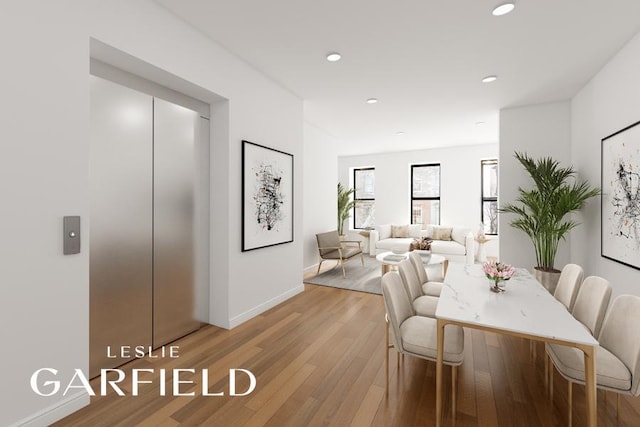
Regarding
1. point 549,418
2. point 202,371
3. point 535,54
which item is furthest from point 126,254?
point 535,54

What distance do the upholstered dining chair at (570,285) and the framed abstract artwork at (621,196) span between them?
2.07 ft

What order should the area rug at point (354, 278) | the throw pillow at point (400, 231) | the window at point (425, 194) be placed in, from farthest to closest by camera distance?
the window at point (425, 194) → the throw pillow at point (400, 231) → the area rug at point (354, 278)

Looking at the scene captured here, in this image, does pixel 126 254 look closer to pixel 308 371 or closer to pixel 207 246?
pixel 207 246

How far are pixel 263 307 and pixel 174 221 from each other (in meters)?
1.48

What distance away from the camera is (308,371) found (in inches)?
89.7

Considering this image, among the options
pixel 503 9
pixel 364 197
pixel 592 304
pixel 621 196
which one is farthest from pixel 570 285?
pixel 364 197

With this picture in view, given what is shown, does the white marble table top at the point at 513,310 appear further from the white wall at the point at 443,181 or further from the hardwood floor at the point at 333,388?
the white wall at the point at 443,181

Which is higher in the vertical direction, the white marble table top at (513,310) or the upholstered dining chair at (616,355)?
the white marble table top at (513,310)

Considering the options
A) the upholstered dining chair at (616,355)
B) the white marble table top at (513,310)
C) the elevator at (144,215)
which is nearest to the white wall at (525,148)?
the white marble table top at (513,310)

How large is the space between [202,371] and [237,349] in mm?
383

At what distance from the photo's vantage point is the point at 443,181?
7359 millimetres

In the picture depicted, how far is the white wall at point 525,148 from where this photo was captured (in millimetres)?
4152

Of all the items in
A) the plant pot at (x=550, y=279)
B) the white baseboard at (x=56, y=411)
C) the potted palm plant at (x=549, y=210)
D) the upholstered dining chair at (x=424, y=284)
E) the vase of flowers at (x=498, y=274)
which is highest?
the potted palm plant at (x=549, y=210)

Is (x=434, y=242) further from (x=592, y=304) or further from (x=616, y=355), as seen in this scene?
(x=616, y=355)
